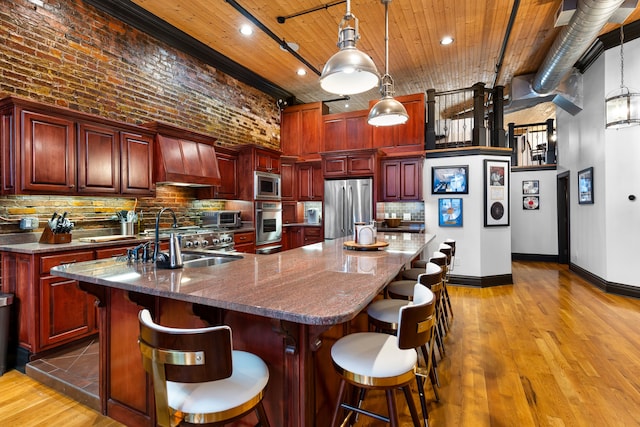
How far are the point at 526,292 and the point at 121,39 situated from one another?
6.61 metres

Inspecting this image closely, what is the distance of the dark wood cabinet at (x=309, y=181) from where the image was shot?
6.72 m

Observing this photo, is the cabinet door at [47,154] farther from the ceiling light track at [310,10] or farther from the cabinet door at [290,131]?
the cabinet door at [290,131]

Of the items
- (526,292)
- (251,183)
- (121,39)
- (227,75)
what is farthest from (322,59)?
(526,292)

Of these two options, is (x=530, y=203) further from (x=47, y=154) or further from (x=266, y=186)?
(x=47, y=154)

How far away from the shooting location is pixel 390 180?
599 centimetres

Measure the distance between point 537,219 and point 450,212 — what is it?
3656 millimetres

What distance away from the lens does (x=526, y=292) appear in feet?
16.4

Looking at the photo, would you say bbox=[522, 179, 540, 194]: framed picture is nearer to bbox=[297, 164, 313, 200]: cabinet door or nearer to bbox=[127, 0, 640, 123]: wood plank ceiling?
bbox=[127, 0, 640, 123]: wood plank ceiling

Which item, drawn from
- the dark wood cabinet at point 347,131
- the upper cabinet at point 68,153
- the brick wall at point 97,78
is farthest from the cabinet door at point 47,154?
the dark wood cabinet at point 347,131

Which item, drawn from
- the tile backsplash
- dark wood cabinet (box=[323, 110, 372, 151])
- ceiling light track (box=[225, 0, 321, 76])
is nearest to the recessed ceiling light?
dark wood cabinet (box=[323, 110, 372, 151])

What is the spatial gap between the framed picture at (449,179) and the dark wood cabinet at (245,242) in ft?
10.6

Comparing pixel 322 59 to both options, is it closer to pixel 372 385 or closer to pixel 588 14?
pixel 588 14

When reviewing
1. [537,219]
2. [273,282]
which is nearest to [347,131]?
[537,219]

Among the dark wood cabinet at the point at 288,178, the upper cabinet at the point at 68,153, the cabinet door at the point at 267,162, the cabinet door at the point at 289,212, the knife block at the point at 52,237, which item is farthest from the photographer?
the cabinet door at the point at 289,212
